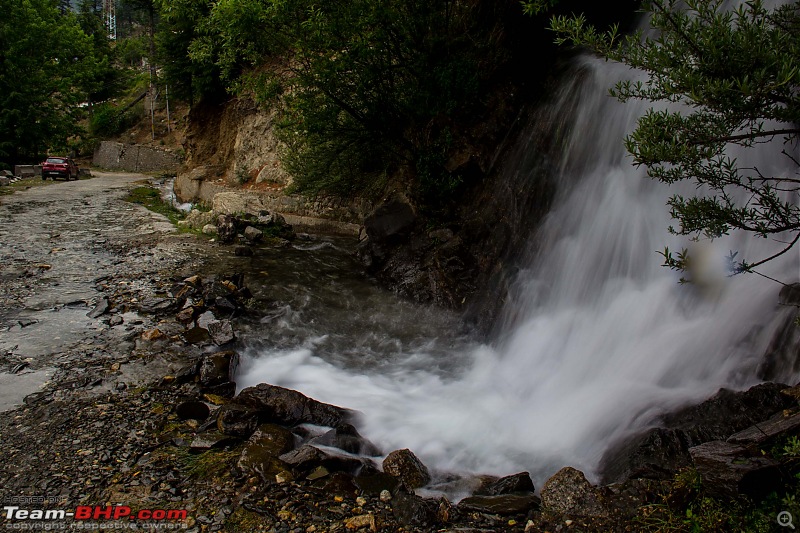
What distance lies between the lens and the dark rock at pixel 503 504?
4727mm

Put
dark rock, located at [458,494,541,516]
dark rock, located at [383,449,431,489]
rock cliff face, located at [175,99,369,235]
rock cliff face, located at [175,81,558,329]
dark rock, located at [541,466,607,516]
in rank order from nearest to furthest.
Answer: dark rock, located at [541,466,607,516], dark rock, located at [458,494,541,516], dark rock, located at [383,449,431,489], rock cliff face, located at [175,81,558,329], rock cliff face, located at [175,99,369,235]

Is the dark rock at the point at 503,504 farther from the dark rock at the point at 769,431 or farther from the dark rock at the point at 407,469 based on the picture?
the dark rock at the point at 769,431

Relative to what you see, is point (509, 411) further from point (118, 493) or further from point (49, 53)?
point (49, 53)

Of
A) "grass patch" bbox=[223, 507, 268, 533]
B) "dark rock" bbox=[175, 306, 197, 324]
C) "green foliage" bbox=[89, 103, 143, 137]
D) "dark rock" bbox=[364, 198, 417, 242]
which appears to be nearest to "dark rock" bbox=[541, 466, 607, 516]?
"grass patch" bbox=[223, 507, 268, 533]

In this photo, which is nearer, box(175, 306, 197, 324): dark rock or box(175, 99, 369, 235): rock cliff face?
box(175, 306, 197, 324): dark rock

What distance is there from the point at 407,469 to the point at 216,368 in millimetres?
3254

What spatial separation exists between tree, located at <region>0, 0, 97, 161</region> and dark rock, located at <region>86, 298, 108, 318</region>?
123 feet

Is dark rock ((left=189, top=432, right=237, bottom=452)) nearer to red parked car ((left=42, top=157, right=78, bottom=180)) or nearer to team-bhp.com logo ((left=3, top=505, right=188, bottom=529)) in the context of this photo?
team-bhp.com logo ((left=3, top=505, right=188, bottom=529))

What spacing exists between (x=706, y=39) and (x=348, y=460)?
4.84 meters

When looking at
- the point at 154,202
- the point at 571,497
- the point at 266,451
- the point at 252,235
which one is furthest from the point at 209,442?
the point at 154,202

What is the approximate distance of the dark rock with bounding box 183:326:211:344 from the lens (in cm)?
831

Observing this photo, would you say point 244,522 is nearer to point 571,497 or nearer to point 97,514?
point 97,514

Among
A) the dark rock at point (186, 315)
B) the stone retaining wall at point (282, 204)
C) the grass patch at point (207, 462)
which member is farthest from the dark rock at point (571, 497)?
the stone retaining wall at point (282, 204)

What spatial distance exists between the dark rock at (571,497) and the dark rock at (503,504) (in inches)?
5.9
